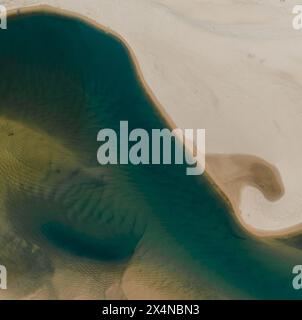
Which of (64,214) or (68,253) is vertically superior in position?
(64,214)

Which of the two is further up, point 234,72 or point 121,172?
point 234,72

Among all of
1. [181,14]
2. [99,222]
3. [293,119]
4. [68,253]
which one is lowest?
[68,253]
